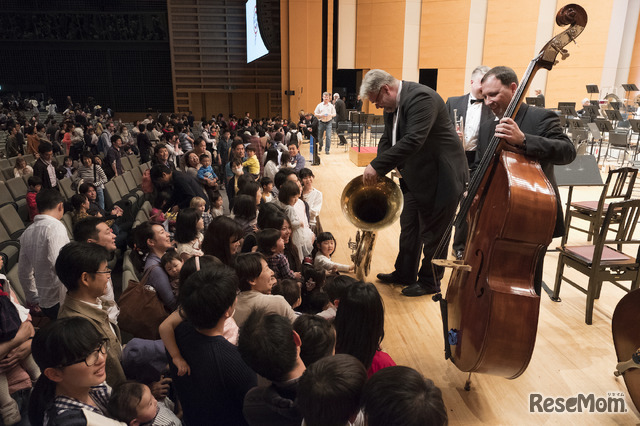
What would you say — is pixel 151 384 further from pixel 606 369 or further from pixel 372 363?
pixel 606 369

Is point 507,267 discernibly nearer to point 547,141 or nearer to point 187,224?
point 547,141

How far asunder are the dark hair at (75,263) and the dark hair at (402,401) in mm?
1500

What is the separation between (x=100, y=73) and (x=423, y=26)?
14701mm

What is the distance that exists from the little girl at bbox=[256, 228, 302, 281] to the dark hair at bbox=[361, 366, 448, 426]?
174 centimetres

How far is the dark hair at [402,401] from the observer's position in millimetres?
1001

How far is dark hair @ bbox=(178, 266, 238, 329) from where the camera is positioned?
63.0 inches

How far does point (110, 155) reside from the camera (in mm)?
7281

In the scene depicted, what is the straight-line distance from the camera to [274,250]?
278cm

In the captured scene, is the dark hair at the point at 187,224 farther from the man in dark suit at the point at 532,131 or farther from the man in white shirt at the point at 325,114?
the man in white shirt at the point at 325,114

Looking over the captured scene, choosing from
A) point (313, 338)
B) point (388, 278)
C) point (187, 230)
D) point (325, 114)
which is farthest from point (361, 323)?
point (325, 114)

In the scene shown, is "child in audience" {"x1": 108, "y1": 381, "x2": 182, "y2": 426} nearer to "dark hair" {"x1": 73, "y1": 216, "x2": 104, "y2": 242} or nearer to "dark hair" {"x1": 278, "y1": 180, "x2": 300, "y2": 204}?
"dark hair" {"x1": 73, "y1": 216, "x2": 104, "y2": 242}

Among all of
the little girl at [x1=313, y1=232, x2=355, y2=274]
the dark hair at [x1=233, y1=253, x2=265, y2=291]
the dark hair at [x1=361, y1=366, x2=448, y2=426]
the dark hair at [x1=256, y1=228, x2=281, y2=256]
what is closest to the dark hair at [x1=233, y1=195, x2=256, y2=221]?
the little girl at [x1=313, y1=232, x2=355, y2=274]

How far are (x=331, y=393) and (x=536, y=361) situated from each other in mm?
1809

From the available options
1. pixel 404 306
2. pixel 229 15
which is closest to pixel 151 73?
pixel 229 15
